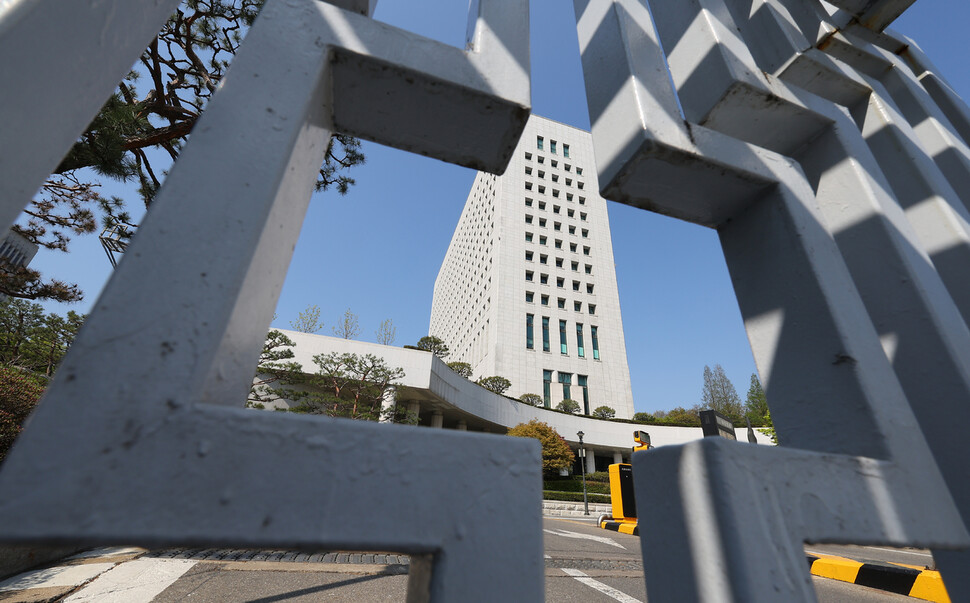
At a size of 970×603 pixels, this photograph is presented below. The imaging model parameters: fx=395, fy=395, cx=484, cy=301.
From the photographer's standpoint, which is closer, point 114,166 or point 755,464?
point 755,464

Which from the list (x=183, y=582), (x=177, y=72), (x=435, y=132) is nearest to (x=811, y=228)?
(x=435, y=132)

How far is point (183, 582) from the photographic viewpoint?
3.07 meters

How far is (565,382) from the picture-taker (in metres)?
28.1

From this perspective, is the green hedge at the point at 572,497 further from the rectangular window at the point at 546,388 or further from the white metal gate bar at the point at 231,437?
the white metal gate bar at the point at 231,437

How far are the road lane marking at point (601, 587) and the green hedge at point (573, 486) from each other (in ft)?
56.8

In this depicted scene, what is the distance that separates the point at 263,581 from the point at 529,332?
26024 millimetres

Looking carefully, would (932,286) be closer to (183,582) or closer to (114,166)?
(183,582)

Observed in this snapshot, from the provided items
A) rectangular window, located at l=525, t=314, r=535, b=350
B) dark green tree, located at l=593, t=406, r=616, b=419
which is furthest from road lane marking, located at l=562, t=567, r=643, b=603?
rectangular window, located at l=525, t=314, r=535, b=350

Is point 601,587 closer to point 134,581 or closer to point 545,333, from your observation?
point 134,581

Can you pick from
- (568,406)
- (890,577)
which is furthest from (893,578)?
(568,406)

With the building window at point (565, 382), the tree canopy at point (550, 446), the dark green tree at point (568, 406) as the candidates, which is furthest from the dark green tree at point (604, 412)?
the tree canopy at point (550, 446)

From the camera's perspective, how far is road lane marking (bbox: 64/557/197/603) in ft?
8.75

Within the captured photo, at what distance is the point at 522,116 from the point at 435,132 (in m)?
0.18

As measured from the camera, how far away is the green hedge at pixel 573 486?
20.2 m
